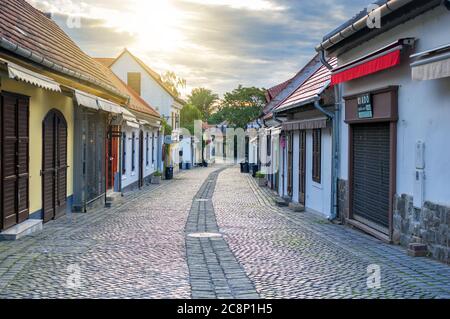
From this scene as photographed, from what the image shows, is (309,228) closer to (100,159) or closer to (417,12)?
(417,12)

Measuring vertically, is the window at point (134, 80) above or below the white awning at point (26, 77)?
above

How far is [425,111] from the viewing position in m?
8.84

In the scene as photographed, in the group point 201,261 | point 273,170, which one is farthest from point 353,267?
point 273,170

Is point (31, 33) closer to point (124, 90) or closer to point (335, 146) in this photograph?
point (335, 146)

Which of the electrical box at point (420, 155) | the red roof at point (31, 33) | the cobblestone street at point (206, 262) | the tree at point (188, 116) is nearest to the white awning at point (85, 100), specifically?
the red roof at point (31, 33)

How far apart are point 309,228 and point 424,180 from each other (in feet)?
13.0

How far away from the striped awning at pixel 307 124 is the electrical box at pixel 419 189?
5214 millimetres

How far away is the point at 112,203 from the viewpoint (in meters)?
17.7

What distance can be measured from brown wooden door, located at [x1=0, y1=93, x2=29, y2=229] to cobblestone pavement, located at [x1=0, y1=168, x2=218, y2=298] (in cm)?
61

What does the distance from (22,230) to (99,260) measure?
104 inches

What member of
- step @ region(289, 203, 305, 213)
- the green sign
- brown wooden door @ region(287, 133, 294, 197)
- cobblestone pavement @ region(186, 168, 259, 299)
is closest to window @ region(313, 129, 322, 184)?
step @ region(289, 203, 305, 213)

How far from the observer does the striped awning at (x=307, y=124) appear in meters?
14.3

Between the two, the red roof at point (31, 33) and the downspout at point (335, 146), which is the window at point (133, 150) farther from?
the downspout at point (335, 146)

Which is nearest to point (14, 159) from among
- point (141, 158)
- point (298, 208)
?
point (298, 208)
